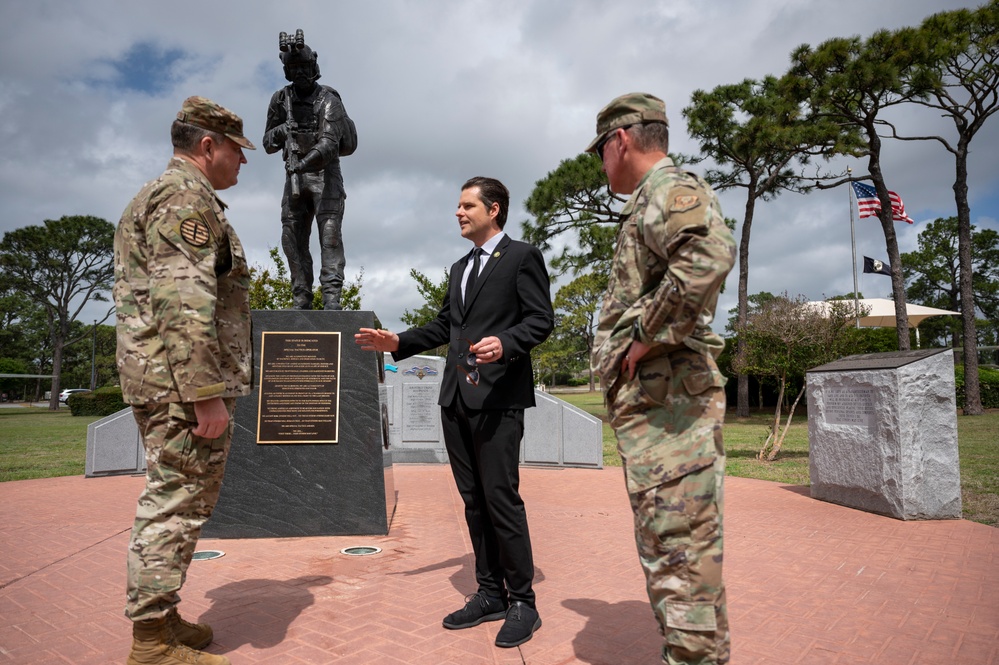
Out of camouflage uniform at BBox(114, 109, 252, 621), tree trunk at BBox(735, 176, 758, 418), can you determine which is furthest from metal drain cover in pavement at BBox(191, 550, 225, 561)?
tree trunk at BBox(735, 176, 758, 418)

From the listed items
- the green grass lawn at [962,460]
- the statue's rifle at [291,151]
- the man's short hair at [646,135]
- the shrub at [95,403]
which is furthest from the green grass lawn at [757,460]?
the shrub at [95,403]

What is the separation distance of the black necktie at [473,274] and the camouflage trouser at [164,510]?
4.79ft

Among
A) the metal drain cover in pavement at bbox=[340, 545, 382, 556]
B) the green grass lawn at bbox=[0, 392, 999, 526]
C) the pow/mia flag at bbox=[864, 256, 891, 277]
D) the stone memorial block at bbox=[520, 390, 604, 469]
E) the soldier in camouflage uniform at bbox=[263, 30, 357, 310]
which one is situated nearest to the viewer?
the metal drain cover in pavement at bbox=[340, 545, 382, 556]

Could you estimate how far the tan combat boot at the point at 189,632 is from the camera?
2854mm

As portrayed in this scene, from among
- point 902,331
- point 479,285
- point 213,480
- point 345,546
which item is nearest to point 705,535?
point 479,285

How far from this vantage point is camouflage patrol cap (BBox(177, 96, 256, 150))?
281 centimetres

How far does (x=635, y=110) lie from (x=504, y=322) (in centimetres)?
133

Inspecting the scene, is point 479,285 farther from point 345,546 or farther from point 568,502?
point 568,502

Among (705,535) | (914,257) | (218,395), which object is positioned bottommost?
(705,535)

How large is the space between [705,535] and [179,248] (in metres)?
2.21

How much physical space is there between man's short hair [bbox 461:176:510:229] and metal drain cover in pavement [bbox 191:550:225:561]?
10.7 feet

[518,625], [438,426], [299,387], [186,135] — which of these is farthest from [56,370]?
[518,625]

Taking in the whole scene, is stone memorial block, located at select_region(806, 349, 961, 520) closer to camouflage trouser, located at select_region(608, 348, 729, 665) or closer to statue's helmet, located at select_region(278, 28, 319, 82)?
camouflage trouser, located at select_region(608, 348, 729, 665)

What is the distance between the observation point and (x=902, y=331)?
19.2 m
